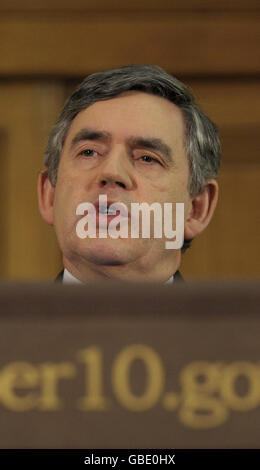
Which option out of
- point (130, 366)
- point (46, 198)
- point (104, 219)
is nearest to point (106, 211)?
point (104, 219)

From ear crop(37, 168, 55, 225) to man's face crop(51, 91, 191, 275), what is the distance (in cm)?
4

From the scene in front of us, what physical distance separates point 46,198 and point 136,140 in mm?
135

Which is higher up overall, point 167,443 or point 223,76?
point 223,76

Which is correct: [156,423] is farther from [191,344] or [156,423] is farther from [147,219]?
[147,219]

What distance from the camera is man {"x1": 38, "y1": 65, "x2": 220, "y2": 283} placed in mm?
941

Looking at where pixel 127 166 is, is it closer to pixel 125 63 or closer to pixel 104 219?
pixel 104 219

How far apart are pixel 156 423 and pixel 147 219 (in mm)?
309

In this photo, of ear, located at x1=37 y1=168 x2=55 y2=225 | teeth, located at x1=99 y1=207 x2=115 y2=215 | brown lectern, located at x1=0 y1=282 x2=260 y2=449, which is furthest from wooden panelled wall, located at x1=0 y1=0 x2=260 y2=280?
brown lectern, located at x1=0 y1=282 x2=260 y2=449

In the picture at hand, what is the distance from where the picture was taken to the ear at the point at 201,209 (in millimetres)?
1031

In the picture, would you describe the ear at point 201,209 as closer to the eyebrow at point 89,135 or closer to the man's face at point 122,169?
the man's face at point 122,169

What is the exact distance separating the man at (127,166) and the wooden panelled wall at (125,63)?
1.63 ft

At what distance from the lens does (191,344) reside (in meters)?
0.67

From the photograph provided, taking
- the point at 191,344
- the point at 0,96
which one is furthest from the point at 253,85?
the point at 191,344

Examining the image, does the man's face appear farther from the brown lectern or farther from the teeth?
the brown lectern
